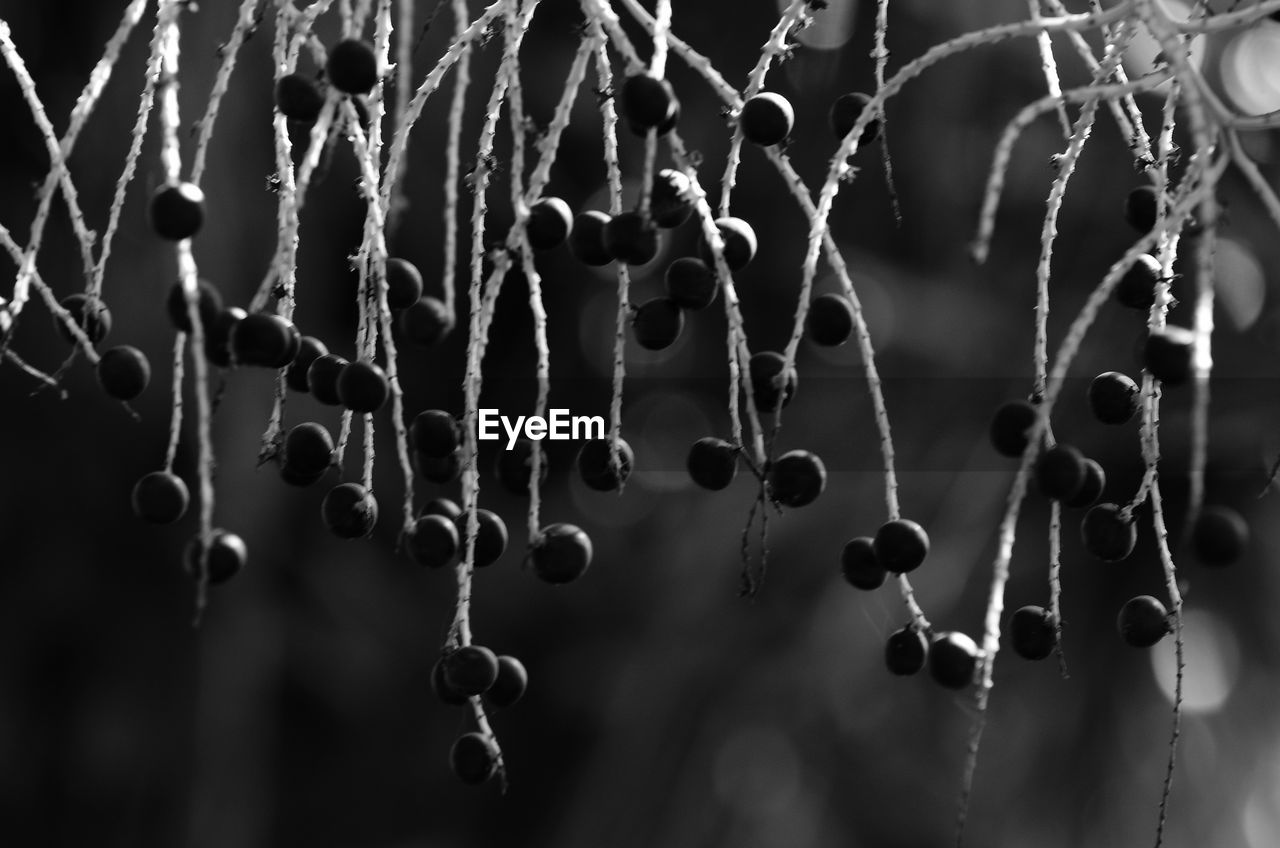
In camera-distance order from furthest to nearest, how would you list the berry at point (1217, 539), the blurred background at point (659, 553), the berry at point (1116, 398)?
1. the blurred background at point (659, 553)
2. the berry at point (1116, 398)
3. the berry at point (1217, 539)

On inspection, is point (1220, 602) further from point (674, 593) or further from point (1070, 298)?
point (674, 593)

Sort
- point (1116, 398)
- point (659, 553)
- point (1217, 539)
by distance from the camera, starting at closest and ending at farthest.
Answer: point (1217, 539) < point (1116, 398) < point (659, 553)

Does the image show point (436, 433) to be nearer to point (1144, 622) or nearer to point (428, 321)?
point (428, 321)

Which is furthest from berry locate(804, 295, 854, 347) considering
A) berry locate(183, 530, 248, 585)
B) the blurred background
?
the blurred background

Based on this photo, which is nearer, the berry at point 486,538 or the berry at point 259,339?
the berry at point 259,339

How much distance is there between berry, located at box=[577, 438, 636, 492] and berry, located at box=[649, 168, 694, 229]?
0.14m

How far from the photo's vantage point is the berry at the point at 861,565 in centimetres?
82

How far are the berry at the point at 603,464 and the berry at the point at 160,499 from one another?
9.2 inches

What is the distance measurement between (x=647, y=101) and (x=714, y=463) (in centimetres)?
23

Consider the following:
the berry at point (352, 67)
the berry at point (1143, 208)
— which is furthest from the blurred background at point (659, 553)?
the berry at point (352, 67)

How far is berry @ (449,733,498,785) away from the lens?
2.54ft

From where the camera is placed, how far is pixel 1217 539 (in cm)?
60

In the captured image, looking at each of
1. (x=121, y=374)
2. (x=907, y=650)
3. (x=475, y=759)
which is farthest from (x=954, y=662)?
(x=121, y=374)

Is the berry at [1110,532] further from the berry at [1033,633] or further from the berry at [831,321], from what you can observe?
the berry at [831,321]
